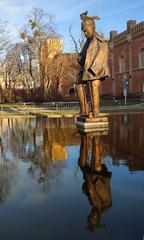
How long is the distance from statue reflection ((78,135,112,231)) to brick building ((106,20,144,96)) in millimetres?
36736

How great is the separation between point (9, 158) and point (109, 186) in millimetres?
3233

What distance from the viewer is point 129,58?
162 feet

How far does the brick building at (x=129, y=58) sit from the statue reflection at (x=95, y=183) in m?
36.7

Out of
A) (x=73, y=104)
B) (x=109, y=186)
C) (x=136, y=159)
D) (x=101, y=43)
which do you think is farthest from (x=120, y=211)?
(x=73, y=104)

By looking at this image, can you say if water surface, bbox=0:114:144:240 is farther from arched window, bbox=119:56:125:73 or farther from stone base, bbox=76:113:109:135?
arched window, bbox=119:56:125:73

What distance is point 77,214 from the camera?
148 inches

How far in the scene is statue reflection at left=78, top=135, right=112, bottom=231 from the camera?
12.2 ft

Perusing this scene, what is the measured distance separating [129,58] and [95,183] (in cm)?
4644

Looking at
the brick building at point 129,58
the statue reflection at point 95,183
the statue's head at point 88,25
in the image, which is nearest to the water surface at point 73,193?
the statue reflection at point 95,183

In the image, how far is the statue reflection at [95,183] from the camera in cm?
372

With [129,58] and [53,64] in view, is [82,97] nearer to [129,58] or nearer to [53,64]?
[53,64]

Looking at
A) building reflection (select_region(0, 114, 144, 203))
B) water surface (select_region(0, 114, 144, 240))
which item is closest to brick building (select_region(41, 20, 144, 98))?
building reflection (select_region(0, 114, 144, 203))

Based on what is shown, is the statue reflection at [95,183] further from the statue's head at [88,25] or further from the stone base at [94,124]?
the statue's head at [88,25]

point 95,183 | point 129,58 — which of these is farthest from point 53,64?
point 95,183
